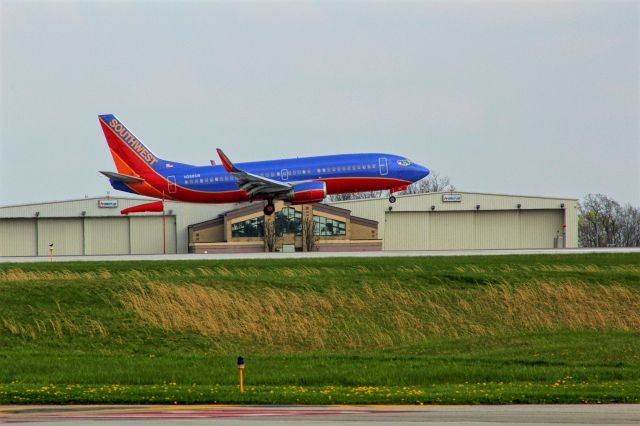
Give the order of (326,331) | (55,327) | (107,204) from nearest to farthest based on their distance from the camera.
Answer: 1. (55,327)
2. (326,331)
3. (107,204)

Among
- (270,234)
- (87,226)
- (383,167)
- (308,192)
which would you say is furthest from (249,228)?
(383,167)

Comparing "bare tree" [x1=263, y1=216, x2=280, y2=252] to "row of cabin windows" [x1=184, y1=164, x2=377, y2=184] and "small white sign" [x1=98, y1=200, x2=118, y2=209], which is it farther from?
"row of cabin windows" [x1=184, y1=164, x2=377, y2=184]

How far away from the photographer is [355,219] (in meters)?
87.8

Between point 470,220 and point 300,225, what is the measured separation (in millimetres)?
15798

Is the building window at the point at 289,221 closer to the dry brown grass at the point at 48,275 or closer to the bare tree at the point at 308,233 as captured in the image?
the bare tree at the point at 308,233

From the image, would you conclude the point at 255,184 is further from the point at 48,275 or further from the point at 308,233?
the point at 308,233

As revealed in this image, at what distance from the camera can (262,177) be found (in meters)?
59.1

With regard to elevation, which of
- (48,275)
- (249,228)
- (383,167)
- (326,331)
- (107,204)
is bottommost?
(326,331)

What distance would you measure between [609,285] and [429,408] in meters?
27.5

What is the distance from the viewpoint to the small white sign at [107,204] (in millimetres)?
89500

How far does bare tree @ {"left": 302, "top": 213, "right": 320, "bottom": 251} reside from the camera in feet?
279

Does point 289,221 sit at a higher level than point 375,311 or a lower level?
higher

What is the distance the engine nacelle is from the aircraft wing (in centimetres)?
47

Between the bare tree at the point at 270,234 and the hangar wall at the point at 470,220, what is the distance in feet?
24.7
